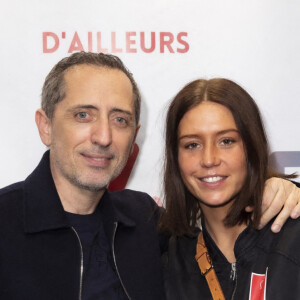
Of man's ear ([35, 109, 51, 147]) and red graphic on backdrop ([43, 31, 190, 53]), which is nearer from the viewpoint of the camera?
man's ear ([35, 109, 51, 147])

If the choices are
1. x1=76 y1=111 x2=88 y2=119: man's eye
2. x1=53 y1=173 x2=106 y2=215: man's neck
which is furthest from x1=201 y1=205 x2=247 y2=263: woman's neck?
x1=76 y1=111 x2=88 y2=119: man's eye

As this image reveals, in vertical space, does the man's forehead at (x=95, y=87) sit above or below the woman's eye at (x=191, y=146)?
above

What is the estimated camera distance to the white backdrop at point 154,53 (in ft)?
8.36

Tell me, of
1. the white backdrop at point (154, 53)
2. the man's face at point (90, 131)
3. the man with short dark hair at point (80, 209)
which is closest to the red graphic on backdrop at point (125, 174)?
the white backdrop at point (154, 53)

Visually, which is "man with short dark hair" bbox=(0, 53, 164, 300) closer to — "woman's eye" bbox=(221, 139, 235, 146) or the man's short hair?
the man's short hair

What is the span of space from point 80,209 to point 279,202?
0.79 m

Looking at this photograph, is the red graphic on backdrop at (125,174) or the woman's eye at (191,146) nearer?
the woman's eye at (191,146)

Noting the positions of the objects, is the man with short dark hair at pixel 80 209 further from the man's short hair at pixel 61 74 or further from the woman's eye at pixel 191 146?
the woman's eye at pixel 191 146

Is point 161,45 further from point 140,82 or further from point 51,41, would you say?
point 51,41

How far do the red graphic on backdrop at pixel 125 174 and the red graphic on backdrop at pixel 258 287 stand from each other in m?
0.99

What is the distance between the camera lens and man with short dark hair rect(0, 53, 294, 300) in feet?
5.97

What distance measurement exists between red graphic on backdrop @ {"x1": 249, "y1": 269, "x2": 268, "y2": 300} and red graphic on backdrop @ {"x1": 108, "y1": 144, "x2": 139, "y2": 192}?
99 cm

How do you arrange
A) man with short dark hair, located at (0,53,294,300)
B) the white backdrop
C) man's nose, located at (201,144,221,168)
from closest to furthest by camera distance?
1. man with short dark hair, located at (0,53,294,300)
2. man's nose, located at (201,144,221,168)
3. the white backdrop

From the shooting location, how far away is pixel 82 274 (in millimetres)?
1878
